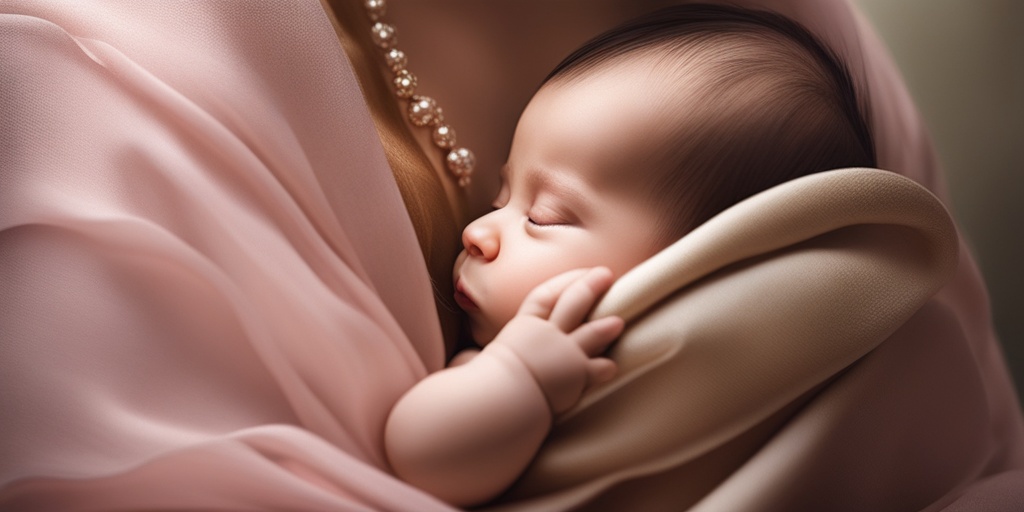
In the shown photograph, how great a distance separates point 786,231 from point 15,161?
48 centimetres

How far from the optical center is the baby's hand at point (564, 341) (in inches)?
22.4

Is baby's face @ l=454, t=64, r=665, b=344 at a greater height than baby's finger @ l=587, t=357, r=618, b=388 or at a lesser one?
greater

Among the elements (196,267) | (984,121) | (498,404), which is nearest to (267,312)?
(196,267)

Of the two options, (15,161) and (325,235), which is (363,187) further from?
(15,161)

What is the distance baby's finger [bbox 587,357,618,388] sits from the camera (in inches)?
22.6

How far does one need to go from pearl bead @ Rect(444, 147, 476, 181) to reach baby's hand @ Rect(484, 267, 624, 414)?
21 centimetres

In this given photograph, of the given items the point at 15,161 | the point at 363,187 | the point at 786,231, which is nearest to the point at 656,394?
the point at 786,231

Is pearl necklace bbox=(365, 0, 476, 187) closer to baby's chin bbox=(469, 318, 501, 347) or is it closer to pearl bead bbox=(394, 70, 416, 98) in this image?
pearl bead bbox=(394, 70, 416, 98)

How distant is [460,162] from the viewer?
2.59ft

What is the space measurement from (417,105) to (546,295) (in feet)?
0.85

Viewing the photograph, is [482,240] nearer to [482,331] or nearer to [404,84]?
[482,331]

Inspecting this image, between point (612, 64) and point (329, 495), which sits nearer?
point (329, 495)

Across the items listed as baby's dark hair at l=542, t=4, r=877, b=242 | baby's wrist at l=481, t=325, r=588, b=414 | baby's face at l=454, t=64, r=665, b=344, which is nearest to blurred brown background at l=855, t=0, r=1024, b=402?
baby's dark hair at l=542, t=4, r=877, b=242

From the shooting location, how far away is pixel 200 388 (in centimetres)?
54
